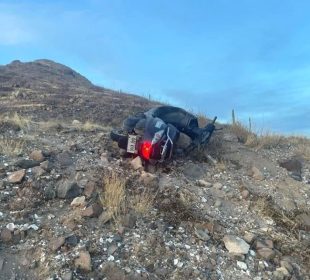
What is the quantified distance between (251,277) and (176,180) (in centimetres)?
276

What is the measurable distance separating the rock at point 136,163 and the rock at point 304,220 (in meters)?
2.82

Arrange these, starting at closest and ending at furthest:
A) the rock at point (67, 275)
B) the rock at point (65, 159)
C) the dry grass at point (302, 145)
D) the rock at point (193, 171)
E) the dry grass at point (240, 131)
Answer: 1. the rock at point (67, 275)
2. the rock at point (65, 159)
3. the rock at point (193, 171)
4. the dry grass at point (302, 145)
5. the dry grass at point (240, 131)

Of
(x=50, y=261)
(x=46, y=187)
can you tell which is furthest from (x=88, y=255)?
(x=46, y=187)

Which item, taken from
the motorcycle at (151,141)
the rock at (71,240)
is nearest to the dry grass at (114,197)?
the rock at (71,240)

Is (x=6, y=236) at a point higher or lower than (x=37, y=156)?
lower

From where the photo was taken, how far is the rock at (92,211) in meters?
6.85

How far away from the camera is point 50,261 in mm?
5922

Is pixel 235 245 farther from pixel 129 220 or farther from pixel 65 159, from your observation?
pixel 65 159

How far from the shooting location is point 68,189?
24.1 ft

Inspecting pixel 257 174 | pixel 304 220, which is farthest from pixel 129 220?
pixel 257 174

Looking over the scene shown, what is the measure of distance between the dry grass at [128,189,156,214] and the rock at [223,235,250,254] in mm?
1212

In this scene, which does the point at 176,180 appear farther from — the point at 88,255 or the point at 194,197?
the point at 88,255

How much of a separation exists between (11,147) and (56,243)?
3.25 meters

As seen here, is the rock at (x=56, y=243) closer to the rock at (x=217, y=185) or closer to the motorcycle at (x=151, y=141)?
the motorcycle at (x=151, y=141)
